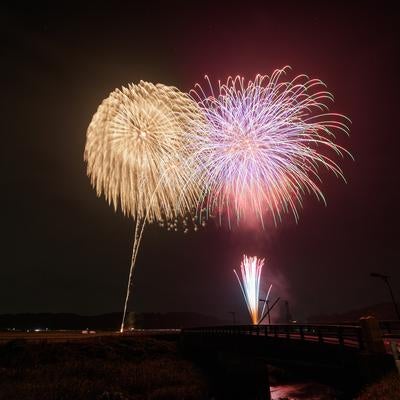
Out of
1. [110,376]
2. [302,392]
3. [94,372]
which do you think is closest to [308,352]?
[302,392]

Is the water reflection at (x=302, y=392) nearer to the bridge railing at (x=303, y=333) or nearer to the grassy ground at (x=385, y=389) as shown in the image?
the bridge railing at (x=303, y=333)

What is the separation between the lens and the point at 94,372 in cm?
3469

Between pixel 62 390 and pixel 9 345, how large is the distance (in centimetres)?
1497

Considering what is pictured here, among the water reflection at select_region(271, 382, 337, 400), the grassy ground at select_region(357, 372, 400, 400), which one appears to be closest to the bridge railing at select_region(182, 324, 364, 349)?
the grassy ground at select_region(357, 372, 400, 400)

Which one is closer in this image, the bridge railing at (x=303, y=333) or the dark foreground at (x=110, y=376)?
the bridge railing at (x=303, y=333)

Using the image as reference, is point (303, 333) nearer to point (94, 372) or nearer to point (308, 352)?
point (308, 352)

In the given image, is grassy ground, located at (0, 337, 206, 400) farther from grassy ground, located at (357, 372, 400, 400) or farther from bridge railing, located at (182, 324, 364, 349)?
grassy ground, located at (357, 372, 400, 400)

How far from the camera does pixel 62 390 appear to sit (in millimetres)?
27781

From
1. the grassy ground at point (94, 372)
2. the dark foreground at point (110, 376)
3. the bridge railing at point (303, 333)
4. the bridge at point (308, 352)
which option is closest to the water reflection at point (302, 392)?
the dark foreground at point (110, 376)

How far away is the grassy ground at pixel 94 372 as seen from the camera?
91.0ft

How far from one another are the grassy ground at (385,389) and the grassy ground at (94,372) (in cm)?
1740

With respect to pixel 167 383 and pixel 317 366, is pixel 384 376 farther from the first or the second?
pixel 167 383

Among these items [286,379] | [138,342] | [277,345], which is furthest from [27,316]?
[277,345]

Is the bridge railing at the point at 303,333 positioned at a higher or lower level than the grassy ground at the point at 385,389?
higher
